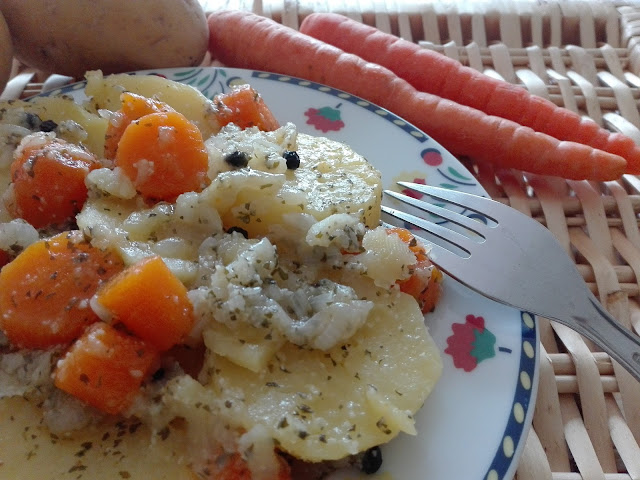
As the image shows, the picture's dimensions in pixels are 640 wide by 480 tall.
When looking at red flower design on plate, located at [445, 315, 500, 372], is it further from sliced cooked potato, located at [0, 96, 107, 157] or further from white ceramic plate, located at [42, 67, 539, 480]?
sliced cooked potato, located at [0, 96, 107, 157]

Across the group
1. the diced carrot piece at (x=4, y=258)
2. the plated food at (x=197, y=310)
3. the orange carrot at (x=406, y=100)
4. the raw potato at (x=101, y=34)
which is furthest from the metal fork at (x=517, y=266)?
the raw potato at (x=101, y=34)

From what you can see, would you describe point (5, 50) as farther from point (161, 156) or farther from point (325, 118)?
point (325, 118)

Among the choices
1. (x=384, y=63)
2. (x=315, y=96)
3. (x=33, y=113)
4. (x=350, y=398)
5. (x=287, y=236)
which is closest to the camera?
(x=350, y=398)

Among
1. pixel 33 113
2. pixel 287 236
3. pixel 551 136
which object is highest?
pixel 33 113

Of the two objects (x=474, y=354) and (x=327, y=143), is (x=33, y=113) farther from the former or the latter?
(x=474, y=354)

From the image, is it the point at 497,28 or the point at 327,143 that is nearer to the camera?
the point at 327,143

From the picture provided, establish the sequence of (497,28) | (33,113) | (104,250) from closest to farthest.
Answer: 1. (104,250)
2. (33,113)
3. (497,28)

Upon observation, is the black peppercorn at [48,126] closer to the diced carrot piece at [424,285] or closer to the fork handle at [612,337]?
the diced carrot piece at [424,285]

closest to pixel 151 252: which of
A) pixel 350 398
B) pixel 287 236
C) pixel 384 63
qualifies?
pixel 287 236

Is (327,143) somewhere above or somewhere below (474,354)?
above
